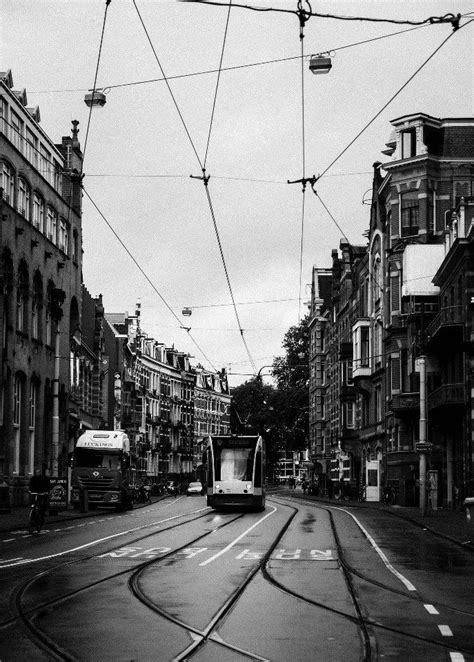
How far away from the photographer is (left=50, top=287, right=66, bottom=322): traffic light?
60.6 metres

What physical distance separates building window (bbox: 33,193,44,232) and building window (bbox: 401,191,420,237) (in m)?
19.5

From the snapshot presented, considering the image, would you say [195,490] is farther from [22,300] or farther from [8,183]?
[8,183]

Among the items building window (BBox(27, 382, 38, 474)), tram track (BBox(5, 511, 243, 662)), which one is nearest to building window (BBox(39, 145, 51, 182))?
building window (BBox(27, 382, 38, 474))

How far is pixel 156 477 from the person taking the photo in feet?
434

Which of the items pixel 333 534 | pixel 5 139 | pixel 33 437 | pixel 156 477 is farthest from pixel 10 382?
pixel 156 477

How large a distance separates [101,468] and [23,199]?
13.6m

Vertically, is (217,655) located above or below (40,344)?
below

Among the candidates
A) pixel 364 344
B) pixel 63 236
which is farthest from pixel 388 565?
pixel 364 344

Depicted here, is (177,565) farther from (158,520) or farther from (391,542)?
A: (158,520)

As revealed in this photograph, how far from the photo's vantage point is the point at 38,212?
58938 millimetres

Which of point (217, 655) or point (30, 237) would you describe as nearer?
point (217, 655)

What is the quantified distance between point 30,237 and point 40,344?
5.48 meters

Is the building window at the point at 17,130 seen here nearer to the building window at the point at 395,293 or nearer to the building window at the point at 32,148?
the building window at the point at 32,148

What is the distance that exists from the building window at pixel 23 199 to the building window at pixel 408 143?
20.5 metres
